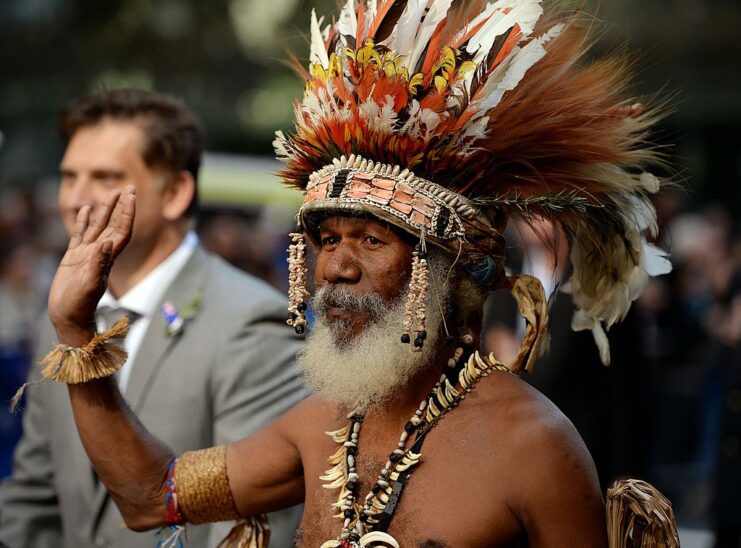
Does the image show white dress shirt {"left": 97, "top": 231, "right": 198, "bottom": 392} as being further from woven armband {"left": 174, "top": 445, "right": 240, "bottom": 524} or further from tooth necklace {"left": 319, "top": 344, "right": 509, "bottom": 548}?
tooth necklace {"left": 319, "top": 344, "right": 509, "bottom": 548}

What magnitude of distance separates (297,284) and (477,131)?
633 millimetres

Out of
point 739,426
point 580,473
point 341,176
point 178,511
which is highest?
point 341,176

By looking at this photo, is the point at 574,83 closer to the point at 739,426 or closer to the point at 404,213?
the point at 404,213

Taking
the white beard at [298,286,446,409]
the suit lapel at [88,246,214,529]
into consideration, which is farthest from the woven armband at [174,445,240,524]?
the suit lapel at [88,246,214,529]

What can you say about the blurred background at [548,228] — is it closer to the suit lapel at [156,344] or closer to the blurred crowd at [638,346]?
the blurred crowd at [638,346]

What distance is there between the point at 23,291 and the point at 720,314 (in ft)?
17.8

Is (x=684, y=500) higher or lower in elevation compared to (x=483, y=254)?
lower

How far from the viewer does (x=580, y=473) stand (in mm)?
2832

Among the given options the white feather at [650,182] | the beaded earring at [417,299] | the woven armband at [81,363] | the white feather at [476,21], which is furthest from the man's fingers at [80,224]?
the white feather at [650,182]

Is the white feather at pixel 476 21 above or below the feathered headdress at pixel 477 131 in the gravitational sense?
above

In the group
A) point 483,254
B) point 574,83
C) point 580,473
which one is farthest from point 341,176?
point 580,473

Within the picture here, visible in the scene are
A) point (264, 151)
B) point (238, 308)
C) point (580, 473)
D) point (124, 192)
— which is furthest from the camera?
point (264, 151)

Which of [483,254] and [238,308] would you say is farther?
[238,308]

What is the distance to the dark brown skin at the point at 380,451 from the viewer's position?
2.82 meters
